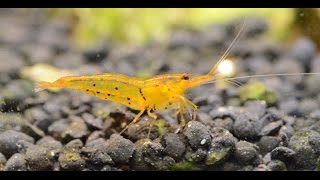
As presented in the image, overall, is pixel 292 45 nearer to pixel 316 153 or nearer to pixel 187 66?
pixel 187 66

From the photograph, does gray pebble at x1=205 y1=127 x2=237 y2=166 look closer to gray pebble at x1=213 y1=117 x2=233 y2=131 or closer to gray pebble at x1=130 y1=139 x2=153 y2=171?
gray pebble at x1=213 y1=117 x2=233 y2=131

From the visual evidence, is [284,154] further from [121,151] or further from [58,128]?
[58,128]

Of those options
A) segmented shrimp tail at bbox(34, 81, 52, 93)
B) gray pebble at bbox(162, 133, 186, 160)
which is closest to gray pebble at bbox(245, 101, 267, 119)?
gray pebble at bbox(162, 133, 186, 160)

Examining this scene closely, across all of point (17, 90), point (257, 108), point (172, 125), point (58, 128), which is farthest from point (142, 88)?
point (17, 90)

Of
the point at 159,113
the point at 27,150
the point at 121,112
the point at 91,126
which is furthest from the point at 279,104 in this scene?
the point at 27,150

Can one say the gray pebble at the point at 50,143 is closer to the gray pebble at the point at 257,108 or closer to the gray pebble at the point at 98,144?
the gray pebble at the point at 98,144
